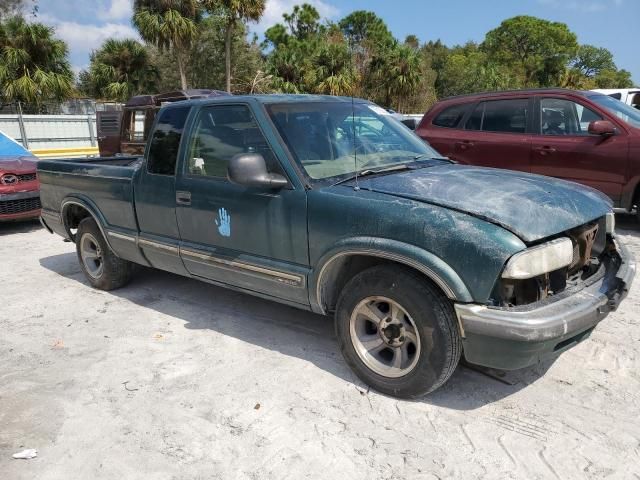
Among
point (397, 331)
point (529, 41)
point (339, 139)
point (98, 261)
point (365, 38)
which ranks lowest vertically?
Answer: point (98, 261)

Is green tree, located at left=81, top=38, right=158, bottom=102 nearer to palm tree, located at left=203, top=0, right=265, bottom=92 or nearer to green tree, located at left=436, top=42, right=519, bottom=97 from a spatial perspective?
palm tree, located at left=203, top=0, right=265, bottom=92

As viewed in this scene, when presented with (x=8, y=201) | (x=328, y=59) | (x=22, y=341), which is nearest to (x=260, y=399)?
(x=22, y=341)

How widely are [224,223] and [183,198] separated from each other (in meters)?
0.49

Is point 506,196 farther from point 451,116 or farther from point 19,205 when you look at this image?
point 19,205

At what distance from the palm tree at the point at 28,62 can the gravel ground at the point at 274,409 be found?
19.2m

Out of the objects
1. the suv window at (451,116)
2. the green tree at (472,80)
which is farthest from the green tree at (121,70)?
the suv window at (451,116)

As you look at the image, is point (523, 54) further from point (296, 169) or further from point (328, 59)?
point (296, 169)

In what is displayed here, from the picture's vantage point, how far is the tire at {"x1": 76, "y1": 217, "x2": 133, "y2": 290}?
16.9 ft

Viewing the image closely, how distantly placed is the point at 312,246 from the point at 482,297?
1.11 meters

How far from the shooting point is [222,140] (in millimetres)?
3854

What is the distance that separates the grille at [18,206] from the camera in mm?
8125

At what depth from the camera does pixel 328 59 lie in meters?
30.0

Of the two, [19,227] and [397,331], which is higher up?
[397,331]

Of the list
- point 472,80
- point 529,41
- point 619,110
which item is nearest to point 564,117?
point 619,110
